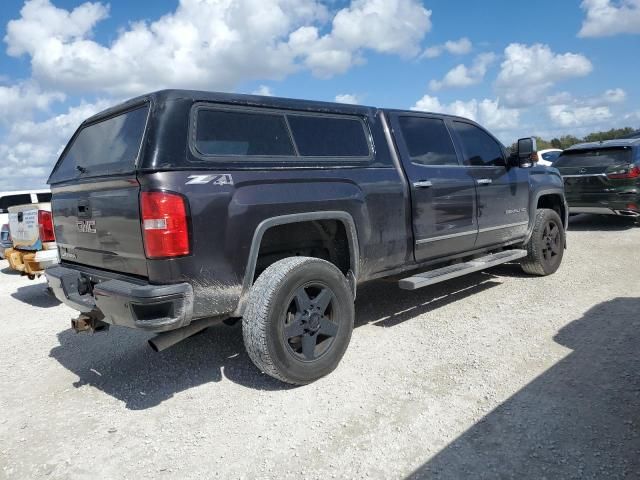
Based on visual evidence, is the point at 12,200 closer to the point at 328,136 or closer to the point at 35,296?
the point at 35,296

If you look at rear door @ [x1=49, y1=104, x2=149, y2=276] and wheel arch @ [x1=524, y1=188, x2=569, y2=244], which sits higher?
rear door @ [x1=49, y1=104, x2=149, y2=276]

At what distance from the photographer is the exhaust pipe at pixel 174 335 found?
3.15m

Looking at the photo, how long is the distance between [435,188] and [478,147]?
119 cm

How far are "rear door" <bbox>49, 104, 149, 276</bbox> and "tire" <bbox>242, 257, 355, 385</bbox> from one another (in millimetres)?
789

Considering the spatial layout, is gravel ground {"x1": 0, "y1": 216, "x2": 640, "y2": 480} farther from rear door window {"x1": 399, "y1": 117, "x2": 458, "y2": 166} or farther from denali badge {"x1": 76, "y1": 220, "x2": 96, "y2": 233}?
rear door window {"x1": 399, "y1": 117, "x2": 458, "y2": 166}

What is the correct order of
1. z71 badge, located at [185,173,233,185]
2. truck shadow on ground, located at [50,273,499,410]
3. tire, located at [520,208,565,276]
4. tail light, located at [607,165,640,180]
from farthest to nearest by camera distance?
tail light, located at [607,165,640,180], tire, located at [520,208,565,276], truck shadow on ground, located at [50,273,499,410], z71 badge, located at [185,173,233,185]

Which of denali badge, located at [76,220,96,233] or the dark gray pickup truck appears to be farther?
denali badge, located at [76,220,96,233]

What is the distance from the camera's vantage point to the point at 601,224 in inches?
392

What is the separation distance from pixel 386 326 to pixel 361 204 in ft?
4.42

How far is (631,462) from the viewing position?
7.85ft

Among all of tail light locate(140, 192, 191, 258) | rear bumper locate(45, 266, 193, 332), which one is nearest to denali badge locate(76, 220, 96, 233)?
rear bumper locate(45, 266, 193, 332)

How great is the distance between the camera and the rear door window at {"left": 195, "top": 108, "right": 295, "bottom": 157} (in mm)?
3174

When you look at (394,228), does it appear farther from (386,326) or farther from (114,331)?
(114,331)

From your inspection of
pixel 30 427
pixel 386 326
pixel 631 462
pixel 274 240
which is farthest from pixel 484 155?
pixel 30 427
